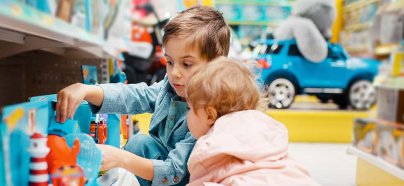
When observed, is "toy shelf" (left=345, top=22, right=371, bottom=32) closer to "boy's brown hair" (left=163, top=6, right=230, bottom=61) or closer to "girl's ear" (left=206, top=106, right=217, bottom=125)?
"boy's brown hair" (left=163, top=6, right=230, bottom=61)

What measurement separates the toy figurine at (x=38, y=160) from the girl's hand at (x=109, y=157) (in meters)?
0.13

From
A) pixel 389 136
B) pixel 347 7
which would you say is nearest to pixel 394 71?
pixel 389 136

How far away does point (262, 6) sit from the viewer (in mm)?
2729

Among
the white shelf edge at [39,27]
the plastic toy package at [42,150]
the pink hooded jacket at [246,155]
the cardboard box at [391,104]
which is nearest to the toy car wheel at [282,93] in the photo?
the cardboard box at [391,104]

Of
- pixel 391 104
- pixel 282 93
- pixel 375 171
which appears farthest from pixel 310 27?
pixel 375 171

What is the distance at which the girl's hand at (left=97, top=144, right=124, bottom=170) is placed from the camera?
2.41 ft

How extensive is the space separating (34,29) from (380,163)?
116cm

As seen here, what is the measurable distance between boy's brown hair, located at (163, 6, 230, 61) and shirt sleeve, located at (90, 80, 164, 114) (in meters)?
0.16

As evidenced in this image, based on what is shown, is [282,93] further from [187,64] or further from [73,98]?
[73,98]

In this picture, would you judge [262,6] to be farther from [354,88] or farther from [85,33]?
[85,33]

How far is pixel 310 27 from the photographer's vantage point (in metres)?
2.53

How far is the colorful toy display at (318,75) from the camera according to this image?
8.14 feet

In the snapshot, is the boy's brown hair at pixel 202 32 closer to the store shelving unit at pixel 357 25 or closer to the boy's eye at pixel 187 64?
the boy's eye at pixel 187 64

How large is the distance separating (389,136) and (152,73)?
1.39 meters
